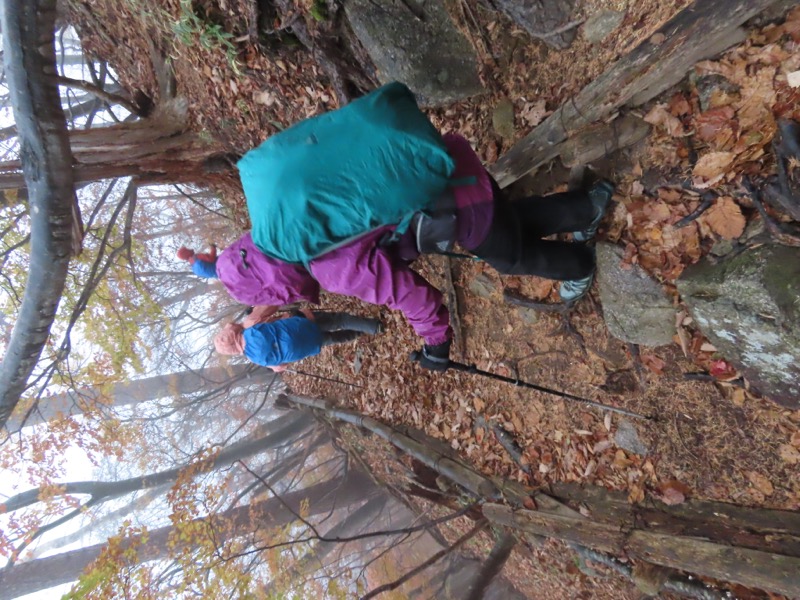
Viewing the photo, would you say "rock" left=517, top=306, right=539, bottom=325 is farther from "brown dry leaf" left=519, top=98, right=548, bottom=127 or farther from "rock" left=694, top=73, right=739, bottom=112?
"rock" left=694, top=73, right=739, bottom=112

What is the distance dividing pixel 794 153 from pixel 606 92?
96cm

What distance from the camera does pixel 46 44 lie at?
2.30 meters

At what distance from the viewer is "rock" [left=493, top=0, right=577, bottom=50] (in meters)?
2.96

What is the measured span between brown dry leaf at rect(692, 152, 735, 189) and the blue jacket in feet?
A: 10.9

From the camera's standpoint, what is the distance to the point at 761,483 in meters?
2.73

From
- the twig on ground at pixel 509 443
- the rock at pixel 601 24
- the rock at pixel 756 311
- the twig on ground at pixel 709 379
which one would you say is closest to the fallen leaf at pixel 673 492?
the twig on ground at pixel 709 379

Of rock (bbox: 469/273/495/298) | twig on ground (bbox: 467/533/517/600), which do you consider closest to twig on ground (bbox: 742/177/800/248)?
rock (bbox: 469/273/495/298)

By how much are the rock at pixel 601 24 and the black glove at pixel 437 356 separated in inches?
88.2

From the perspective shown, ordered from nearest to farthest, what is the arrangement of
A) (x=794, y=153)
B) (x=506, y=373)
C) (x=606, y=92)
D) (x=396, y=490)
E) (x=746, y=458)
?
1. (x=794, y=153)
2. (x=606, y=92)
3. (x=746, y=458)
4. (x=506, y=373)
5. (x=396, y=490)

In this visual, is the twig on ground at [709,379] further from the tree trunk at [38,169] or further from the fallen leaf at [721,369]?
the tree trunk at [38,169]

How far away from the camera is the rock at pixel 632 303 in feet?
9.52

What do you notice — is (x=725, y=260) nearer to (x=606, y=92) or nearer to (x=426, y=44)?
(x=606, y=92)

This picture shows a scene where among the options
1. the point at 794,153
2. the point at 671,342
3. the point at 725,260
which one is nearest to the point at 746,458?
the point at 671,342

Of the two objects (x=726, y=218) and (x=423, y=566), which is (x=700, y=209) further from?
(x=423, y=566)
